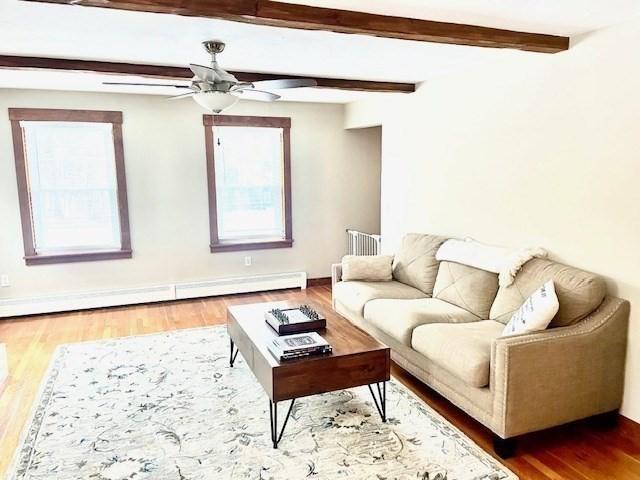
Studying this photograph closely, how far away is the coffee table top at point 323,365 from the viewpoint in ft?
8.35

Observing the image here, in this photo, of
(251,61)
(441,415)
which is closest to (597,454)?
(441,415)

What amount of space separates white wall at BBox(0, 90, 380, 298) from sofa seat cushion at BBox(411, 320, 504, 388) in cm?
329

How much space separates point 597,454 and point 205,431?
220 cm

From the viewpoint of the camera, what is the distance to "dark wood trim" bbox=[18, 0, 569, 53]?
7.14ft

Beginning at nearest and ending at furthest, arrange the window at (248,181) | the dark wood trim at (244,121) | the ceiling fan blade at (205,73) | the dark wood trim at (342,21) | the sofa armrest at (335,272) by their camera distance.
Answer: the dark wood trim at (342,21), the ceiling fan blade at (205,73), the sofa armrest at (335,272), the dark wood trim at (244,121), the window at (248,181)

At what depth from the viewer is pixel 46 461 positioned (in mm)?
2506

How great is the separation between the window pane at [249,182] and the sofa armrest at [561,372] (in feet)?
13.2

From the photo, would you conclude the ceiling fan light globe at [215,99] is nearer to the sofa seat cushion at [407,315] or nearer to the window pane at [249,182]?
the sofa seat cushion at [407,315]

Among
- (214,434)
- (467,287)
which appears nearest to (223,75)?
(214,434)

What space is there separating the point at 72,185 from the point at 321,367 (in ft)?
12.9

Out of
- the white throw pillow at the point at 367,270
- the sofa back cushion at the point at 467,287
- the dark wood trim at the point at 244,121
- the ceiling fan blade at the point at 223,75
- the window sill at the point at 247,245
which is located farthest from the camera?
the window sill at the point at 247,245

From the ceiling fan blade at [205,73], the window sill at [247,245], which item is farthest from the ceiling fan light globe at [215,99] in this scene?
the window sill at [247,245]

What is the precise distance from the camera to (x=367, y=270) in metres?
4.47

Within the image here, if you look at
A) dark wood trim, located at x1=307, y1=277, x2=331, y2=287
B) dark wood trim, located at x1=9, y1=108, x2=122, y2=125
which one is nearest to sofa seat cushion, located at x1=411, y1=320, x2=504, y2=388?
dark wood trim, located at x1=307, y1=277, x2=331, y2=287
